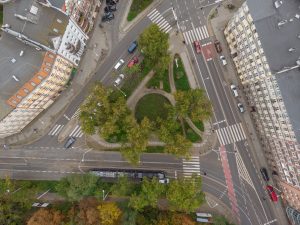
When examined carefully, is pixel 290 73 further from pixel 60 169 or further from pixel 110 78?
pixel 60 169

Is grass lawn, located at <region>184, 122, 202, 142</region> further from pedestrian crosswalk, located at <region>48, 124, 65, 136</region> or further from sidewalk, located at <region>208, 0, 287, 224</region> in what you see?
→ pedestrian crosswalk, located at <region>48, 124, 65, 136</region>

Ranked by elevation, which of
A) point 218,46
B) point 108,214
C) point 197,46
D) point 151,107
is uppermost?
point 197,46

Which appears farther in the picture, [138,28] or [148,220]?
[138,28]

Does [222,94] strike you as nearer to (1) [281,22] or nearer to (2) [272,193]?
(1) [281,22]

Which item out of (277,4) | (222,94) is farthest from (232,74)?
(277,4)

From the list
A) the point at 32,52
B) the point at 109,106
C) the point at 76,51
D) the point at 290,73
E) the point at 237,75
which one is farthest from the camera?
the point at 237,75

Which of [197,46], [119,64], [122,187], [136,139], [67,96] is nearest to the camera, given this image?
[136,139]

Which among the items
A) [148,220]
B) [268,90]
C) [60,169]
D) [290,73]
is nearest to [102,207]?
[148,220]
